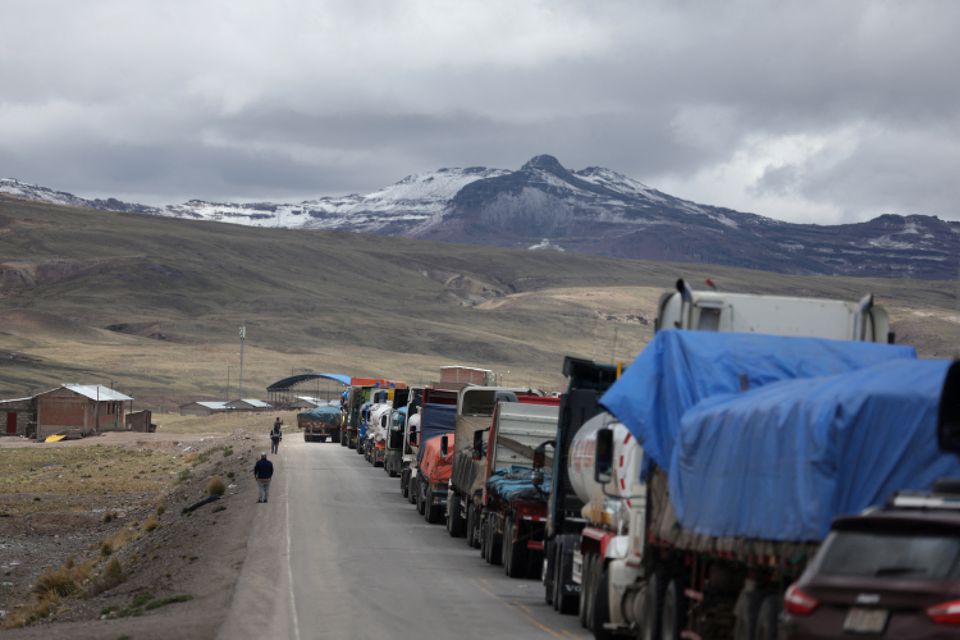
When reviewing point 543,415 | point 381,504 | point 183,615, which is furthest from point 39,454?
point 183,615

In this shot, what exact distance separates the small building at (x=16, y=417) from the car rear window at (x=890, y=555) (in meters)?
93.5

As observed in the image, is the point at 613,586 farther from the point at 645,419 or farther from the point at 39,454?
the point at 39,454

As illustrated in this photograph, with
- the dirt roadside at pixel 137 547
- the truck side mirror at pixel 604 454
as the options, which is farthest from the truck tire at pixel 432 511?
the truck side mirror at pixel 604 454

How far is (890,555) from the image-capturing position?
28.6 feet

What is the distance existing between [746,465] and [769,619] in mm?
1337

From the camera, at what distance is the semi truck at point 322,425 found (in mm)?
82062

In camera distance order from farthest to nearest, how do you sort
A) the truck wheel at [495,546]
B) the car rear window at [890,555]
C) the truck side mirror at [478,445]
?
the truck side mirror at [478,445] < the truck wheel at [495,546] < the car rear window at [890,555]

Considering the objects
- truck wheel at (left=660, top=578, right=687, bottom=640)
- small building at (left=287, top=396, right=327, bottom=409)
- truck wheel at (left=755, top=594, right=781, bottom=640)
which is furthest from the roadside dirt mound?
small building at (left=287, top=396, right=327, bottom=409)

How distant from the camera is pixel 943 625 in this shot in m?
8.23

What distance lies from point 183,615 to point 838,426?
11.9 metres

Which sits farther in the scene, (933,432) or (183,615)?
(183,615)

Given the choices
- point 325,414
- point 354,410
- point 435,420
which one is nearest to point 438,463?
point 435,420

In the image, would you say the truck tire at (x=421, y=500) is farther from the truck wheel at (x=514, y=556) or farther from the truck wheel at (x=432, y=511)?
the truck wheel at (x=514, y=556)

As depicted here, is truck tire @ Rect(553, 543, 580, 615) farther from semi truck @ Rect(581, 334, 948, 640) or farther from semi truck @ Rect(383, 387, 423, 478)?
semi truck @ Rect(383, 387, 423, 478)
